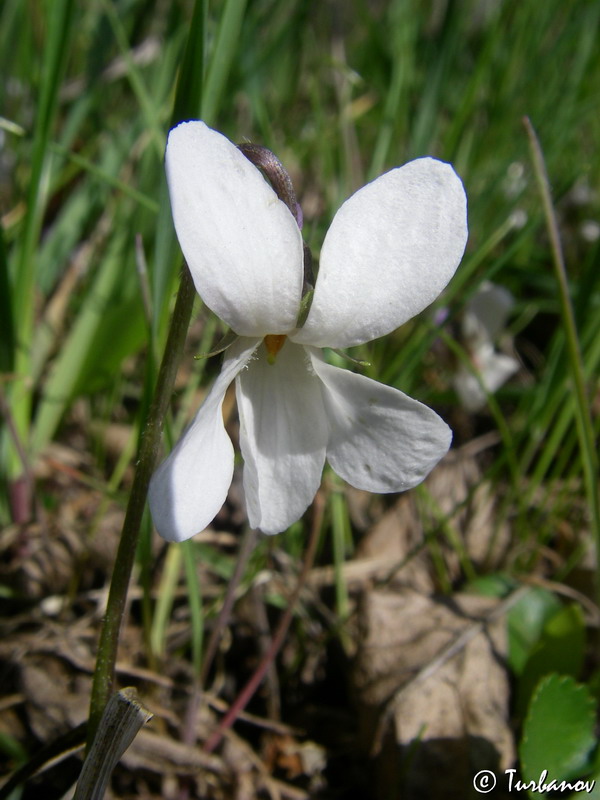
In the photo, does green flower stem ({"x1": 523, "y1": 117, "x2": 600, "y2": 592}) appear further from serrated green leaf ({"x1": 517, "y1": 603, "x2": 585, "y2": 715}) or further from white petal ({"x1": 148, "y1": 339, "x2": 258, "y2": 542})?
white petal ({"x1": 148, "y1": 339, "x2": 258, "y2": 542})

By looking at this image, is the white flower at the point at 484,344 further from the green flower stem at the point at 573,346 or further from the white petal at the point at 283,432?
the white petal at the point at 283,432

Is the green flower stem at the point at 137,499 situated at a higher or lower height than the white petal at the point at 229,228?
lower

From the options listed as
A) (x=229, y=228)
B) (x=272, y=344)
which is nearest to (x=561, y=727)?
(x=272, y=344)

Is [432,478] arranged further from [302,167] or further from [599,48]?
[599,48]

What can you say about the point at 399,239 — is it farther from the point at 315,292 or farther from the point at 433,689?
the point at 433,689

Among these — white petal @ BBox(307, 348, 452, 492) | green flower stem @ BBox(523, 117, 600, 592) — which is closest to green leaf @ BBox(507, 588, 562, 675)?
green flower stem @ BBox(523, 117, 600, 592)
